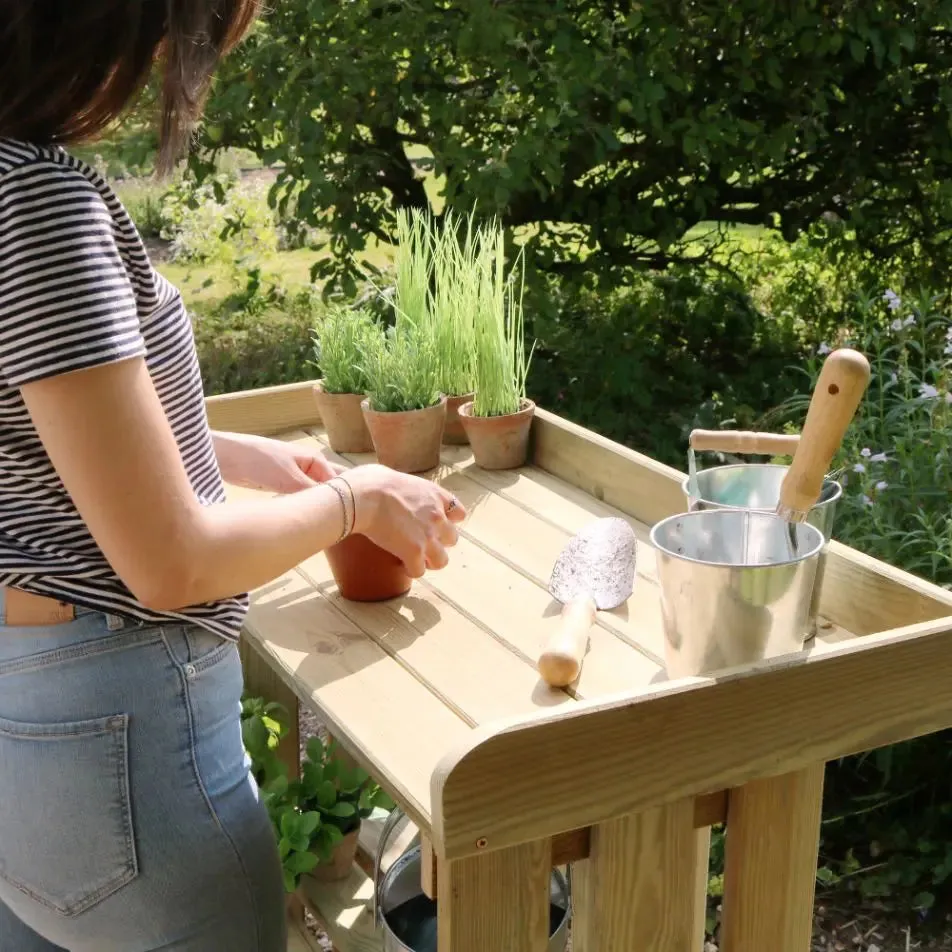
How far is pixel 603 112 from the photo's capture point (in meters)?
3.95

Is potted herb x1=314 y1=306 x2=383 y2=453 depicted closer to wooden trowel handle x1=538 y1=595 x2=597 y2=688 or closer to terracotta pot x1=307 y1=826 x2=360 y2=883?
terracotta pot x1=307 y1=826 x2=360 y2=883

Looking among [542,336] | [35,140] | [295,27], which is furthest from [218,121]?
[35,140]

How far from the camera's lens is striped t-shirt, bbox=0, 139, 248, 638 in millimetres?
963

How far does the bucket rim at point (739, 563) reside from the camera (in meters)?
1.23

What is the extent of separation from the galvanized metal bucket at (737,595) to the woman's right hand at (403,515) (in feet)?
0.95

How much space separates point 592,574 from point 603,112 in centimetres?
264

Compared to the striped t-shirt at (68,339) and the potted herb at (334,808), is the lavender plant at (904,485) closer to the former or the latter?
the potted herb at (334,808)

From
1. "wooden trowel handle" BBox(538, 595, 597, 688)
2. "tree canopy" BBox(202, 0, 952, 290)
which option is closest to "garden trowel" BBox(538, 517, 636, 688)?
"wooden trowel handle" BBox(538, 595, 597, 688)

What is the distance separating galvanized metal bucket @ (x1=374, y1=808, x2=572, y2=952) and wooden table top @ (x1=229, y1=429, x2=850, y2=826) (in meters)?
0.38

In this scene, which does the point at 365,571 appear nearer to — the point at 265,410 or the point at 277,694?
the point at 265,410

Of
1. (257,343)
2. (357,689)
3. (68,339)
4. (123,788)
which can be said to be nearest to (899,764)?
(357,689)

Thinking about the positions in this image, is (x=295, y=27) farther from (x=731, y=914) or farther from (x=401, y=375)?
(x=731, y=914)

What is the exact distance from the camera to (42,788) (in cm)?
115

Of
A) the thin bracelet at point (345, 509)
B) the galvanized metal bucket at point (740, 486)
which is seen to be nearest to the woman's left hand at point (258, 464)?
the thin bracelet at point (345, 509)
